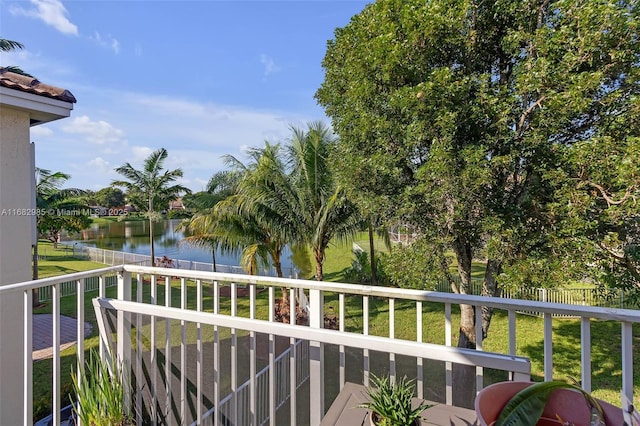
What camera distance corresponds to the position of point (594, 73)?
377 cm

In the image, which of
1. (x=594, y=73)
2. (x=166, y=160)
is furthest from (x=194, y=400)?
(x=166, y=160)

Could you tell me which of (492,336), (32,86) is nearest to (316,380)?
(32,86)

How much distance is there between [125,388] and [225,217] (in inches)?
243

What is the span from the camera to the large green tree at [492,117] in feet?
13.1

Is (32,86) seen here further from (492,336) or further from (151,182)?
(151,182)

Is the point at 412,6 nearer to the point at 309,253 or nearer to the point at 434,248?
the point at 434,248


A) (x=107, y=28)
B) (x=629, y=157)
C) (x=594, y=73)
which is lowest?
(x=629, y=157)

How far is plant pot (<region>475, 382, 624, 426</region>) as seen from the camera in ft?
2.62

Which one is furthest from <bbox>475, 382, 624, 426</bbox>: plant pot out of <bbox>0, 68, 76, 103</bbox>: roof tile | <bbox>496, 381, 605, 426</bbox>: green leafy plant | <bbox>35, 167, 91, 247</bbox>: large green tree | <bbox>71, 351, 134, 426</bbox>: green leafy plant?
<bbox>35, 167, 91, 247</bbox>: large green tree

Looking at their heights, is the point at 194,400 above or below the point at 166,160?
Answer: below

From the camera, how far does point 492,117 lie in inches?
173

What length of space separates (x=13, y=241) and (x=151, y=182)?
12819mm

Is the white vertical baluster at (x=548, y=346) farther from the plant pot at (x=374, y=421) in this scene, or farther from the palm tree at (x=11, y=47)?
the palm tree at (x=11, y=47)

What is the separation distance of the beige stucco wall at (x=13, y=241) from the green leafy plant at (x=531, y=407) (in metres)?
3.47
